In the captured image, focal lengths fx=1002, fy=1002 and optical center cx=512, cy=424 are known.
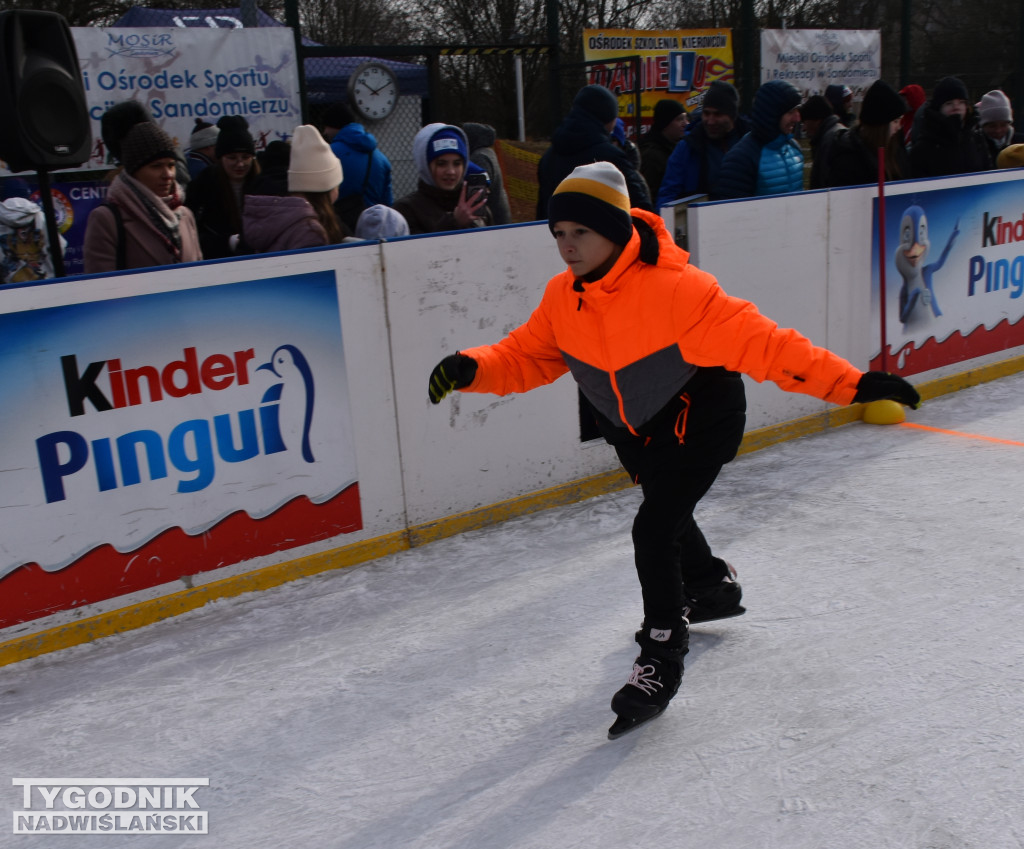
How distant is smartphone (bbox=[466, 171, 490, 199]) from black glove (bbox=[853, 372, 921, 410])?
2469mm

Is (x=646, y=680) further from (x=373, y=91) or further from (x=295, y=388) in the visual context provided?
(x=373, y=91)

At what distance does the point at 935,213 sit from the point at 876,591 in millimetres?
3388

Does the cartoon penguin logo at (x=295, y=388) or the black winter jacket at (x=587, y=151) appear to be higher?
the black winter jacket at (x=587, y=151)

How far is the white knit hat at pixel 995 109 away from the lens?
7621 mm

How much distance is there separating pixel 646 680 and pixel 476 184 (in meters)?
2.61

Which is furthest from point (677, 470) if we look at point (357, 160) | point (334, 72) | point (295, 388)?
point (334, 72)

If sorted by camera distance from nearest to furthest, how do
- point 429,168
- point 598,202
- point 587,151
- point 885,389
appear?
1. point 885,389
2. point 598,202
3. point 429,168
4. point 587,151

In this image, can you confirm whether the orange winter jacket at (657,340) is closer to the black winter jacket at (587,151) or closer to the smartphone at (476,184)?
the smartphone at (476,184)

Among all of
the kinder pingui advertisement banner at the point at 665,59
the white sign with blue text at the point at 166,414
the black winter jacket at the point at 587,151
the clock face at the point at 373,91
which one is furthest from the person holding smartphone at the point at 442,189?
the kinder pingui advertisement banner at the point at 665,59

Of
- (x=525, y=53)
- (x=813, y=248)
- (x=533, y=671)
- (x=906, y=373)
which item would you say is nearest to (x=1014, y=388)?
(x=906, y=373)

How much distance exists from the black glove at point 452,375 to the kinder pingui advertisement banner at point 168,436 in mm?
1217

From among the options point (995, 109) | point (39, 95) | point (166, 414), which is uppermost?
point (39, 95)

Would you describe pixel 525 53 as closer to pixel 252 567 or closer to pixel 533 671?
pixel 252 567

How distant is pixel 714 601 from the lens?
3211 mm
